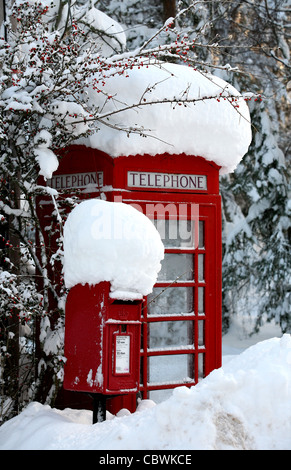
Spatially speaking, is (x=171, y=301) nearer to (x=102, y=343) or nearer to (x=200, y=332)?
(x=200, y=332)

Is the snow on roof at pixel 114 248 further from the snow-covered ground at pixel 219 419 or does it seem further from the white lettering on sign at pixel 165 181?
the white lettering on sign at pixel 165 181

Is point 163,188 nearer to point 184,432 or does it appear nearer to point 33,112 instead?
point 33,112

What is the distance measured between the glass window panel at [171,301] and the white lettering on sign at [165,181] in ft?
2.69

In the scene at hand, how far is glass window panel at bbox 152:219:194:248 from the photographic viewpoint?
17.0 ft

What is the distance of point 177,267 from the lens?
17.4 feet

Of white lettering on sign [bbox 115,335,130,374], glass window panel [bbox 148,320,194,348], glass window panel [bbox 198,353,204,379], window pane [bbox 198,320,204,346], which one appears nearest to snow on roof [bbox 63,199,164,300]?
white lettering on sign [bbox 115,335,130,374]

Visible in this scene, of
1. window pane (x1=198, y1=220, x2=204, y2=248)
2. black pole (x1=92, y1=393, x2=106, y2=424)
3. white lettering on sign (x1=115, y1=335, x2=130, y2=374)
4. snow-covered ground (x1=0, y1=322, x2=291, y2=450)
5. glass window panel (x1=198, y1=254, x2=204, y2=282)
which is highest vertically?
window pane (x1=198, y1=220, x2=204, y2=248)

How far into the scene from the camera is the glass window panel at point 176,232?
5168 millimetres

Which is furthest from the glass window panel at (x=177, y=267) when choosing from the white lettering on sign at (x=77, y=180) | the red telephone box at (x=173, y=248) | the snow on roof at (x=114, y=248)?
the snow on roof at (x=114, y=248)

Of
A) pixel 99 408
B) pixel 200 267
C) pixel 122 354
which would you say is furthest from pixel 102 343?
pixel 200 267

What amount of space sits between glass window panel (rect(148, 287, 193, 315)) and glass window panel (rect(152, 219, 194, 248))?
1.19ft

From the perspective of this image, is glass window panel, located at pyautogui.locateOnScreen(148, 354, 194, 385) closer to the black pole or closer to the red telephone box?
the red telephone box

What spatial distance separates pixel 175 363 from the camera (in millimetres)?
5309

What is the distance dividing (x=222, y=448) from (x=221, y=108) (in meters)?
2.98
